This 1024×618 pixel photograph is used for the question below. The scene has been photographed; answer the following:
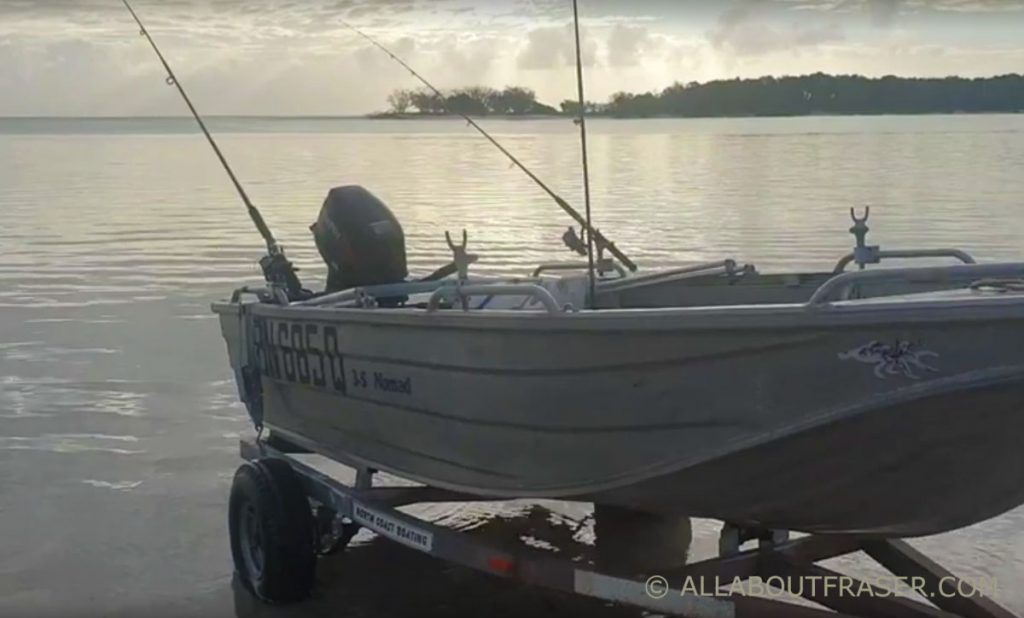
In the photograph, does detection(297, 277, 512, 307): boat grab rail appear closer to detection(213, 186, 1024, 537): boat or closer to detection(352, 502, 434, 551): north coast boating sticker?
detection(213, 186, 1024, 537): boat

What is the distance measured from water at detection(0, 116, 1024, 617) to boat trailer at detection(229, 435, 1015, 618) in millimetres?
262

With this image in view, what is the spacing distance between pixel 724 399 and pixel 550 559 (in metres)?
0.93

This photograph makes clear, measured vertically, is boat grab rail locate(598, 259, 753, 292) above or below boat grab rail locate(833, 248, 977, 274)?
below

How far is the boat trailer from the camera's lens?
4.34 metres

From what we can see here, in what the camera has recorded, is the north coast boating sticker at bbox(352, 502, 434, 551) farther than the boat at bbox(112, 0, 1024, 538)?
Yes

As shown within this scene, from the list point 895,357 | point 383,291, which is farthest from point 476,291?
point 895,357

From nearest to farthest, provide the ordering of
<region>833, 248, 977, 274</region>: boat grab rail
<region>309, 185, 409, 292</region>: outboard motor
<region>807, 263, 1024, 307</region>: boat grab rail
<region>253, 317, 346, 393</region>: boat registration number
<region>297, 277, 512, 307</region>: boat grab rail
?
<region>807, 263, 1024, 307</region>: boat grab rail < <region>833, 248, 977, 274</region>: boat grab rail < <region>253, 317, 346, 393</region>: boat registration number < <region>297, 277, 512, 307</region>: boat grab rail < <region>309, 185, 409, 292</region>: outboard motor

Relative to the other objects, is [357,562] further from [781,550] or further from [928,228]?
[928,228]

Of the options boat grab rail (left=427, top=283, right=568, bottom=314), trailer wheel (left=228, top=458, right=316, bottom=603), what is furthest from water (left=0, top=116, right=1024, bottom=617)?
boat grab rail (left=427, top=283, right=568, bottom=314)

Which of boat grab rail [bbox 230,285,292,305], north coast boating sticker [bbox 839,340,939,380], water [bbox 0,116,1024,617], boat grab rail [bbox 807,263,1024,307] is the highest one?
boat grab rail [bbox 807,263,1024,307]

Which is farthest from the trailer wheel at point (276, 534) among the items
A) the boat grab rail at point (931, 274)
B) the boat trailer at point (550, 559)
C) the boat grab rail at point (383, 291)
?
the boat grab rail at point (931, 274)

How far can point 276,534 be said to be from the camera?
5363 millimetres

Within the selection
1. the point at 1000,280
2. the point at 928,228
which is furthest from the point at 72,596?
the point at 928,228


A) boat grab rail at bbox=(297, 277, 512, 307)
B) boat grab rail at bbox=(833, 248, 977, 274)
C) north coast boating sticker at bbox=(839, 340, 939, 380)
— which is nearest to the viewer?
north coast boating sticker at bbox=(839, 340, 939, 380)
